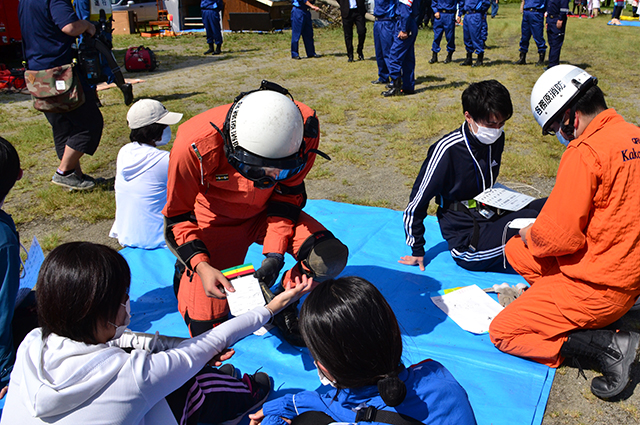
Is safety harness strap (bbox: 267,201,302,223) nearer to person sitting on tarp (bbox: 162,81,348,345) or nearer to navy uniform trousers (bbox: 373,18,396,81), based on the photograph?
person sitting on tarp (bbox: 162,81,348,345)

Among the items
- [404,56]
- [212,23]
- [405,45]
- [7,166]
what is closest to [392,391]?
[7,166]

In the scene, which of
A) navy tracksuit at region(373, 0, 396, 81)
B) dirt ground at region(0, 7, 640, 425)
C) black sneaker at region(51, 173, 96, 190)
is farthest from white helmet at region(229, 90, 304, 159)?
navy tracksuit at region(373, 0, 396, 81)

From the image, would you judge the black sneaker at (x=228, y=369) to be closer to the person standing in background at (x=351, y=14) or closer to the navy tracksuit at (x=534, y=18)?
the navy tracksuit at (x=534, y=18)

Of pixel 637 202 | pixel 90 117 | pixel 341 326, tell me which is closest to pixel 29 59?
pixel 90 117

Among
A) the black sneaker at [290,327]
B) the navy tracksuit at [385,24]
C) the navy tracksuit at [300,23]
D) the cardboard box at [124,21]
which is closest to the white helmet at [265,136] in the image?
the black sneaker at [290,327]

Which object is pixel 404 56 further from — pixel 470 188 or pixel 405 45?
pixel 470 188

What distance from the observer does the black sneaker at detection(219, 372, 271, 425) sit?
2238 millimetres

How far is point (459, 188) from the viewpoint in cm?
332

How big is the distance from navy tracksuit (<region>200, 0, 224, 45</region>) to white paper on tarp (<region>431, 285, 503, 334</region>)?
1197cm

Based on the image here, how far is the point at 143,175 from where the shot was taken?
3.65 meters

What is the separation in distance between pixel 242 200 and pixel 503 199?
5.79 ft

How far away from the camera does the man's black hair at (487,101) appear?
300 cm

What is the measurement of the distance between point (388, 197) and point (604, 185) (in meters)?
2.70

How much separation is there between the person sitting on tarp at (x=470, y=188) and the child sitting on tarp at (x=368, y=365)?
183cm
